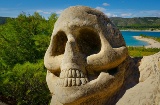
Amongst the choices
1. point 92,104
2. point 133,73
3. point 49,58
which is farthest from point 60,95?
point 133,73

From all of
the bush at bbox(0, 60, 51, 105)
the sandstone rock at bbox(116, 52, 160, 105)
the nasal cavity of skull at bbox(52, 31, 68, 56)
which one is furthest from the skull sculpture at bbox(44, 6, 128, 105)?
the bush at bbox(0, 60, 51, 105)

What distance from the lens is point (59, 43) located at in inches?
319

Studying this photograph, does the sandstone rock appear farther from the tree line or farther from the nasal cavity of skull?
the tree line

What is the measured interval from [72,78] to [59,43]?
1.50m

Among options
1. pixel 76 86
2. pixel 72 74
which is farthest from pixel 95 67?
pixel 76 86

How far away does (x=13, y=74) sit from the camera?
16578mm

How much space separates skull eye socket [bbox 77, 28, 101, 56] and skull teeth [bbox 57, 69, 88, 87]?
77cm

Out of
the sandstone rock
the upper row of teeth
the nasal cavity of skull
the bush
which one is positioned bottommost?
the bush

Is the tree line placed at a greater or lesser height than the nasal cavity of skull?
lesser

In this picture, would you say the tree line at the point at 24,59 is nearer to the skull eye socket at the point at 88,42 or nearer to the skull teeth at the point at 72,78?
the skull eye socket at the point at 88,42

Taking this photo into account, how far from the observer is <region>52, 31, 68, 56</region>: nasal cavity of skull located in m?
7.98

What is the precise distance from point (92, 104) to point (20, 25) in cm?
1392

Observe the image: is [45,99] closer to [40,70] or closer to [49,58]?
[40,70]

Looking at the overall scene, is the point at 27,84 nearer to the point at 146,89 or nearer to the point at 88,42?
the point at 88,42
